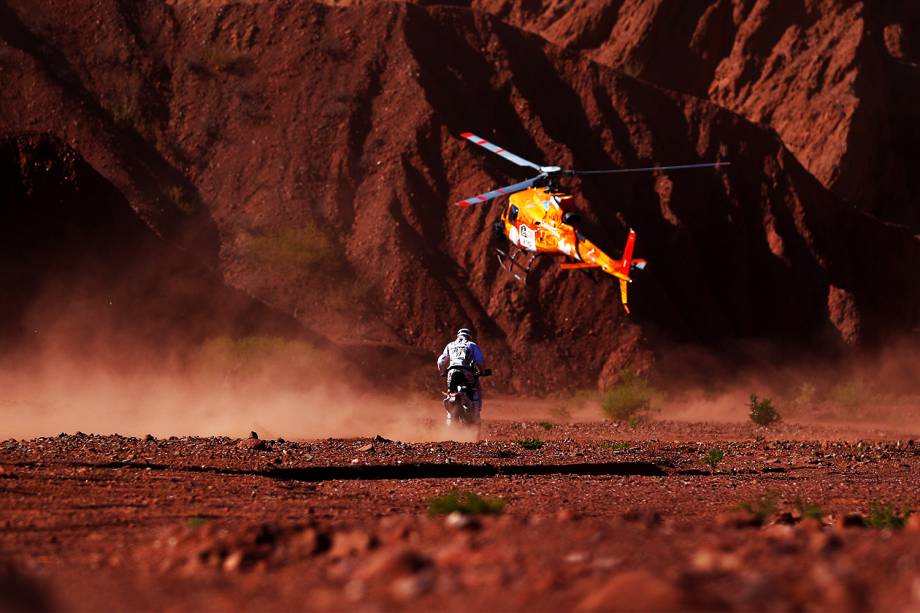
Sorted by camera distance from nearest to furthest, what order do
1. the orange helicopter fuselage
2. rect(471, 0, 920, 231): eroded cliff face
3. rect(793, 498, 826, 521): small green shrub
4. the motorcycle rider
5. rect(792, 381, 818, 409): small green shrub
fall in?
rect(793, 498, 826, 521): small green shrub
the motorcycle rider
the orange helicopter fuselage
rect(792, 381, 818, 409): small green shrub
rect(471, 0, 920, 231): eroded cliff face

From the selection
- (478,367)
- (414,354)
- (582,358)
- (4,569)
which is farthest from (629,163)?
(4,569)

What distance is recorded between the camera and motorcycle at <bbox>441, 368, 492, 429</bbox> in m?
24.6

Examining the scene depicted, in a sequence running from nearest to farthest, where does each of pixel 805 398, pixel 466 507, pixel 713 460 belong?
pixel 466 507
pixel 713 460
pixel 805 398

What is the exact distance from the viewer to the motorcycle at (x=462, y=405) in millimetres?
24609

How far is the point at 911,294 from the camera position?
68.9m

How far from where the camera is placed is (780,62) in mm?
77000

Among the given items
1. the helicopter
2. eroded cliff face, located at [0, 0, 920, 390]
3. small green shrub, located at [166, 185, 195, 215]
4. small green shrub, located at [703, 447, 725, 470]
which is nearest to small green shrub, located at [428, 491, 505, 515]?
small green shrub, located at [703, 447, 725, 470]

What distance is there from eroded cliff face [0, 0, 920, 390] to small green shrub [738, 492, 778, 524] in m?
38.0

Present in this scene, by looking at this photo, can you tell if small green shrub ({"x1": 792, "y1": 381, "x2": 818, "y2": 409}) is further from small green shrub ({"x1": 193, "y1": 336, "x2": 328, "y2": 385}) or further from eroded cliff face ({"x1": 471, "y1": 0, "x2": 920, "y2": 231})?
eroded cliff face ({"x1": 471, "y1": 0, "x2": 920, "y2": 231})

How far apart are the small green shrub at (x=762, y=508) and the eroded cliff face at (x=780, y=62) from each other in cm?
6176

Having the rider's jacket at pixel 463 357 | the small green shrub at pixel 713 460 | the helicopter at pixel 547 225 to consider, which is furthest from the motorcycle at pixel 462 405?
the helicopter at pixel 547 225

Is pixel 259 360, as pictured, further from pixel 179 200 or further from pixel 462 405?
pixel 462 405

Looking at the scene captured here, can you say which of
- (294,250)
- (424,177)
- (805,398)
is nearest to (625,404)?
(805,398)

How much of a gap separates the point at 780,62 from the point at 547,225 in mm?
46658
